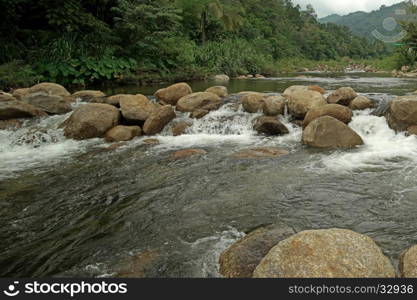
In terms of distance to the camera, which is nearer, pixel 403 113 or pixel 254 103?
pixel 403 113

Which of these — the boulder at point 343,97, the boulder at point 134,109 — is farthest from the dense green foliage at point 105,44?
the boulder at point 343,97

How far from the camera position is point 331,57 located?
6256 centimetres

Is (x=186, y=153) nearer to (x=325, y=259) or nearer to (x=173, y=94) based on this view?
(x=173, y=94)

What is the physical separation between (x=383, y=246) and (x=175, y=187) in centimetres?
279

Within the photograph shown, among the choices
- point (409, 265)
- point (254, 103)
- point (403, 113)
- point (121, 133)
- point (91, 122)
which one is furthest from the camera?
point (254, 103)

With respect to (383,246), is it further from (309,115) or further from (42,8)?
(42,8)

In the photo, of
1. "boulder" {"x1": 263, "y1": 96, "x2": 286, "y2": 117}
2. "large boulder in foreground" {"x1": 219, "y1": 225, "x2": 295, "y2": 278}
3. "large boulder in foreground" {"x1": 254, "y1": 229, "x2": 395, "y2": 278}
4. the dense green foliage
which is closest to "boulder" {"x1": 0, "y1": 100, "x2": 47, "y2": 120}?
the dense green foliage

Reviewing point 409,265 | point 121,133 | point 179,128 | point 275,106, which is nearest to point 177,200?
point 409,265

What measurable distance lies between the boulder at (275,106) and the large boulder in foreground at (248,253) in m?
5.74

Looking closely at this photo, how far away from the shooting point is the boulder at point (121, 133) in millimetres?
8086

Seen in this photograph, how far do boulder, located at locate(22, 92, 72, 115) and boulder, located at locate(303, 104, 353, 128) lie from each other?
20.7ft

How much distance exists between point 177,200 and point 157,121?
165 inches

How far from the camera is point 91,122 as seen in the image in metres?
8.26

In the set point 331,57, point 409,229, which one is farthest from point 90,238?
point 331,57
